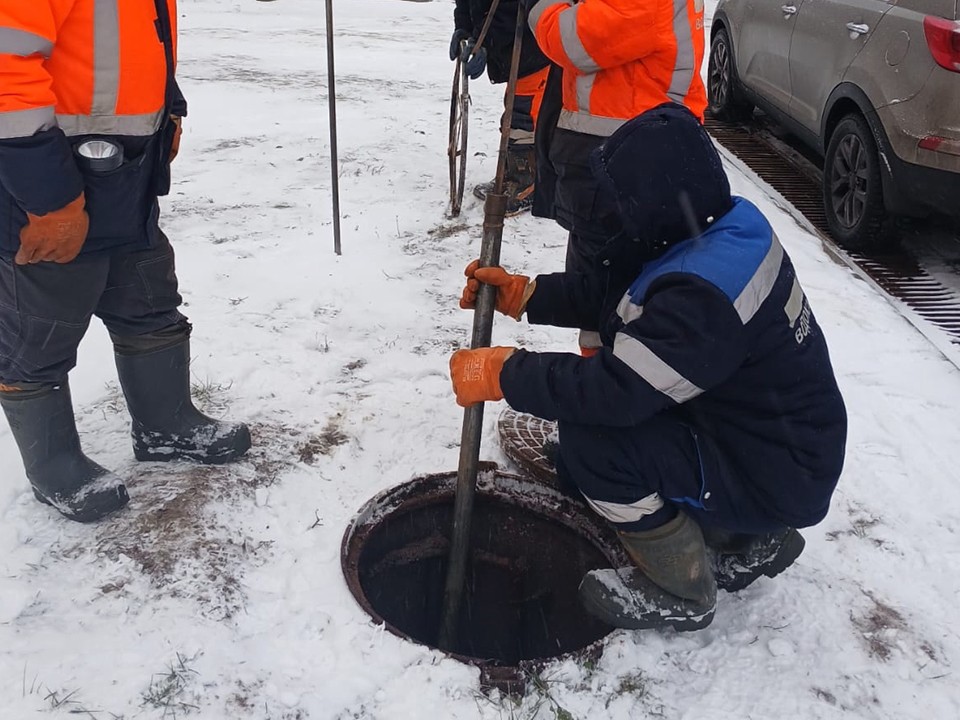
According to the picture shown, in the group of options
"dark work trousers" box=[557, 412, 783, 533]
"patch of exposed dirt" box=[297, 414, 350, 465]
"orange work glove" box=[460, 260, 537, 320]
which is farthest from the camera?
"patch of exposed dirt" box=[297, 414, 350, 465]

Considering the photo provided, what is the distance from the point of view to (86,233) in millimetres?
2102

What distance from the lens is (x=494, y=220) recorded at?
2379mm

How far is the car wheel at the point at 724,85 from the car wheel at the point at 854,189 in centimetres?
198

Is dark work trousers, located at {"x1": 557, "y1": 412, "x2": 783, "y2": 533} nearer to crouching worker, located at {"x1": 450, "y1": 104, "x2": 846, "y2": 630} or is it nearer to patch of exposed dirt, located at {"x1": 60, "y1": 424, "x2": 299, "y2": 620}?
crouching worker, located at {"x1": 450, "y1": 104, "x2": 846, "y2": 630}

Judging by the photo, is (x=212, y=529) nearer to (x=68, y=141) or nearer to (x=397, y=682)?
(x=397, y=682)

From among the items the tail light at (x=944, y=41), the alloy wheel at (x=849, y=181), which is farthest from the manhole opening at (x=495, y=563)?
the alloy wheel at (x=849, y=181)

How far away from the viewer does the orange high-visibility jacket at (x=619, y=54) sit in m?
2.50

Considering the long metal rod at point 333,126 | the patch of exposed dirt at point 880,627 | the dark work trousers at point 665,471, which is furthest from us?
the long metal rod at point 333,126

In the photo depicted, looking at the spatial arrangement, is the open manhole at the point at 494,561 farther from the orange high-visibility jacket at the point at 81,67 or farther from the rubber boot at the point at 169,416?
the orange high-visibility jacket at the point at 81,67

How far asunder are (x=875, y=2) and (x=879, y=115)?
67 centimetres

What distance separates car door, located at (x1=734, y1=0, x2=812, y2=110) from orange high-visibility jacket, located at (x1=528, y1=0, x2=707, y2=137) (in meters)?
3.02

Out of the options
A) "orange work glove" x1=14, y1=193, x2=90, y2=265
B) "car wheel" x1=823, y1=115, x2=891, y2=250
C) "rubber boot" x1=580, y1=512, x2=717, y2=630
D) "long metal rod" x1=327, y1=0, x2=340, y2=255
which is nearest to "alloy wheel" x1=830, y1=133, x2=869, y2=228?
"car wheel" x1=823, y1=115, x2=891, y2=250

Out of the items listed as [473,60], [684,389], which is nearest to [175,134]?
[684,389]

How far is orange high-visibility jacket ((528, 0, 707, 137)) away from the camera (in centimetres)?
250
